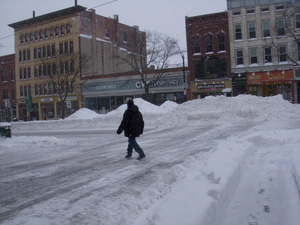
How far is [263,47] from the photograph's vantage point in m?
34.2

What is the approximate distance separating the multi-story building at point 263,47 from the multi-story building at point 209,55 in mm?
919

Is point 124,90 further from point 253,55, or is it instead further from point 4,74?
point 4,74

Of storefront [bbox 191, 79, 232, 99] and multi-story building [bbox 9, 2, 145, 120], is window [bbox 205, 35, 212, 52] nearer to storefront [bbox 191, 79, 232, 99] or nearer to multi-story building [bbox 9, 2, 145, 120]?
storefront [bbox 191, 79, 232, 99]

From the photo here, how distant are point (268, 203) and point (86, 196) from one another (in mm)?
2980

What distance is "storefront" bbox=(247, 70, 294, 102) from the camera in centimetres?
3294

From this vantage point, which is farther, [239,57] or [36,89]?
[36,89]

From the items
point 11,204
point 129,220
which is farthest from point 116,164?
point 129,220

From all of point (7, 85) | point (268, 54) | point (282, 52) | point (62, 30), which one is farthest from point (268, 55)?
point (7, 85)

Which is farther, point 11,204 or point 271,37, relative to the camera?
point 271,37

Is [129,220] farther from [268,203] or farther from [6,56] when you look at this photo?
[6,56]

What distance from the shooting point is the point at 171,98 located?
3675 cm

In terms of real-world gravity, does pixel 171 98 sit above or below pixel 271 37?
below

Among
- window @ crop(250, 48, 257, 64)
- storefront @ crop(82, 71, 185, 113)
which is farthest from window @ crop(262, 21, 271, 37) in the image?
storefront @ crop(82, 71, 185, 113)

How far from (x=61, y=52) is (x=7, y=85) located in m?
17.1
